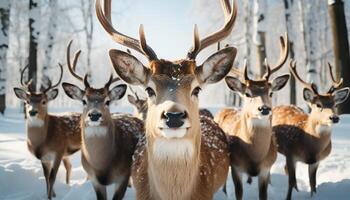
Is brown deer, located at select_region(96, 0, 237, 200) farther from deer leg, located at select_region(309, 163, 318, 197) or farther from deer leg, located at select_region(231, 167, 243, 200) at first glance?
deer leg, located at select_region(309, 163, 318, 197)

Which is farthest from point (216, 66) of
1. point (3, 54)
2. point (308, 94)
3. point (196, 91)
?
point (3, 54)

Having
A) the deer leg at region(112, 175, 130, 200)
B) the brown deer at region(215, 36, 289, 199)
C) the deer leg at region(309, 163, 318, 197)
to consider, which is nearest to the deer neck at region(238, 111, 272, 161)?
the brown deer at region(215, 36, 289, 199)

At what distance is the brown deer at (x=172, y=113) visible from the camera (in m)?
3.34

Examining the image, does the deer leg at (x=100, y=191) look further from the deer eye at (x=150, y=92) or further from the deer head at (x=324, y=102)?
the deer head at (x=324, y=102)

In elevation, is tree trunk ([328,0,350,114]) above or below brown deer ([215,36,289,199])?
above

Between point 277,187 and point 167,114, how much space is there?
17.5 feet

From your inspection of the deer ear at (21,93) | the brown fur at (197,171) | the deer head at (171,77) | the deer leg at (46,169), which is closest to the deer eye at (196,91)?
the deer head at (171,77)

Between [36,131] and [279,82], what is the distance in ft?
15.2

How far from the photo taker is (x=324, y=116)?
7.37 m

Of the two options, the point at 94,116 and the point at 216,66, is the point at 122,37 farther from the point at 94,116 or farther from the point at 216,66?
the point at 94,116

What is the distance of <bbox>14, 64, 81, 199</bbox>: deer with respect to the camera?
768cm

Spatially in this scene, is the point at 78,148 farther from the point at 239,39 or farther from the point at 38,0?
the point at 239,39

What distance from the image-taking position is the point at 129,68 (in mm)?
4012

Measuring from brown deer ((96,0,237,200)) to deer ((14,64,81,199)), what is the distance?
12.9 feet
